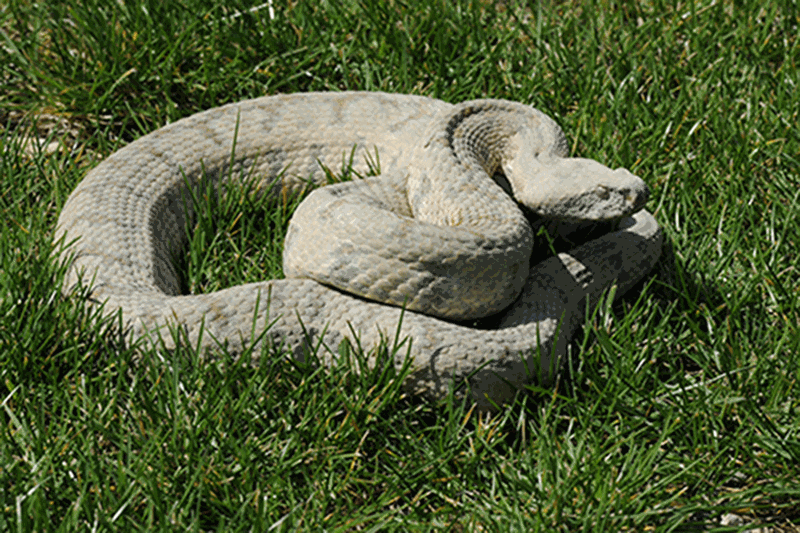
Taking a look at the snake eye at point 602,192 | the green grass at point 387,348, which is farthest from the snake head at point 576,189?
the green grass at point 387,348

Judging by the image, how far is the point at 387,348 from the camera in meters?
3.34

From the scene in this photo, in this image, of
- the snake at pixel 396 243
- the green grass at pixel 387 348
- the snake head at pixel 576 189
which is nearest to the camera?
the green grass at pixel 387 348

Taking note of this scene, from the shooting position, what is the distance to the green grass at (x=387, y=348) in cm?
302

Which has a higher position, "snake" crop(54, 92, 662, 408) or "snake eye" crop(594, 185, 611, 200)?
"snake eye" crop(594, 185, 611, 200)

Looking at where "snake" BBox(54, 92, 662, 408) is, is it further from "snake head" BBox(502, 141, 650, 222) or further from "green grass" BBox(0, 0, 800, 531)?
"green grass" BBox(0, 0, 800, 531)

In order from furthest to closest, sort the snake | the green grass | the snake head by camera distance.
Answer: the snake head < the snake < the green grass

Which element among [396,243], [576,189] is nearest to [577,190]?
[576,189]

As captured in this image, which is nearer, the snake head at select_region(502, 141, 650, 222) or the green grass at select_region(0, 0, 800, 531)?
the green grass at select_region(0, 0, 800, 531)

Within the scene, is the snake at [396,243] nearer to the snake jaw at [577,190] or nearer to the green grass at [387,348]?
the snake jaw at [577,190]

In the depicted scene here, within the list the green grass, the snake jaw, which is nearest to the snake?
the snake jaw

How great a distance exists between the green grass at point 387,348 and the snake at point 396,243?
0.49 feet

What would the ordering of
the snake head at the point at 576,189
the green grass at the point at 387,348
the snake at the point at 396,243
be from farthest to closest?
the snake head at the point at 576,189, the snake at the point at 396,243, the green grass at the point at 387,348

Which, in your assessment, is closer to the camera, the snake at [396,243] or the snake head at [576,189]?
the snake at [396,243]

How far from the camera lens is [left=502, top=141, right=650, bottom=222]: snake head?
366cm
